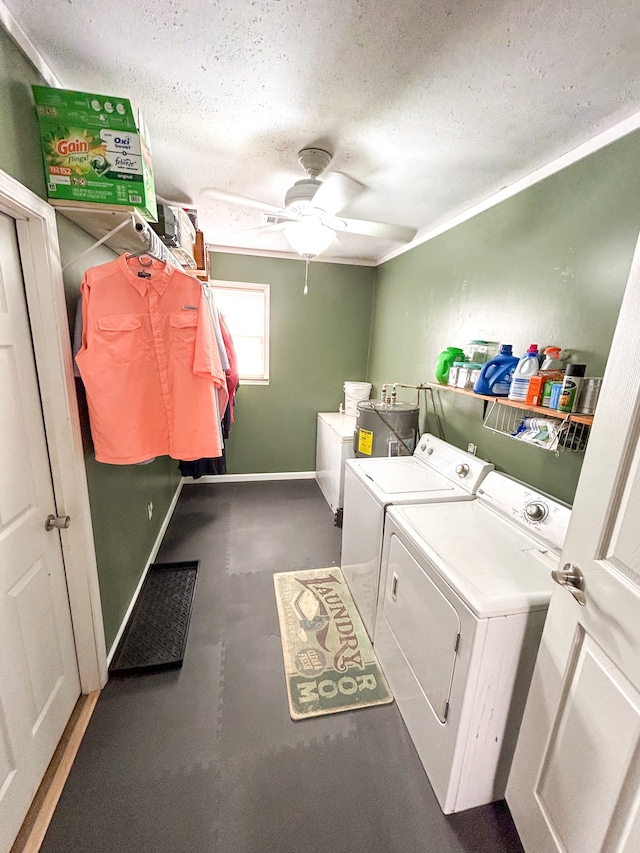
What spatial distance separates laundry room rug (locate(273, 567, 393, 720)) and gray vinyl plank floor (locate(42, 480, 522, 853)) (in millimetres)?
57

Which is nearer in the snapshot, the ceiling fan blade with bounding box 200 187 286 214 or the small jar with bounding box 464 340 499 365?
the ceiling fan blade with bounding box 200 187 286 214

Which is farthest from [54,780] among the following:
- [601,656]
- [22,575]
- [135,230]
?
[135,230]

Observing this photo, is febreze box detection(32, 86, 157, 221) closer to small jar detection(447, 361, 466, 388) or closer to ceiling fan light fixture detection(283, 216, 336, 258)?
ceiling fan light fixture detection(283, 216, 336, 258)

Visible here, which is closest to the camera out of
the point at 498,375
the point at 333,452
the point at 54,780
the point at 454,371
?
the point at 54,780

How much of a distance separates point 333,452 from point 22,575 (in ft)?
8.06

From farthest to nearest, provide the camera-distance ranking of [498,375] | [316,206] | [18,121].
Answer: [316,206], [498,375], [18,121]

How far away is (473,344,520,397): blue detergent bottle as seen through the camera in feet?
5.42

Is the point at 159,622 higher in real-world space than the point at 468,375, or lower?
lower

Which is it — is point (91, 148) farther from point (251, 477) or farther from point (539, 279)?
point (251, 477)

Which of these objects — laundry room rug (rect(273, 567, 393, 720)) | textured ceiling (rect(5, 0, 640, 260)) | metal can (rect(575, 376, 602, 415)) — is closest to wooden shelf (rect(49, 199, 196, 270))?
textured ceiling (rect(5, 0, 640, 260))

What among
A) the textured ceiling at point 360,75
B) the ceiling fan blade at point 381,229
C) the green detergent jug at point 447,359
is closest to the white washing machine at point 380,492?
the green detergent jug at point 447,359

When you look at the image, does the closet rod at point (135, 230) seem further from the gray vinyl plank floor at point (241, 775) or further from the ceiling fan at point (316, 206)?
the gray vinyl plank floor at point (241, 775)

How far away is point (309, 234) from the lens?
186cm

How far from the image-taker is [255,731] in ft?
4.81
